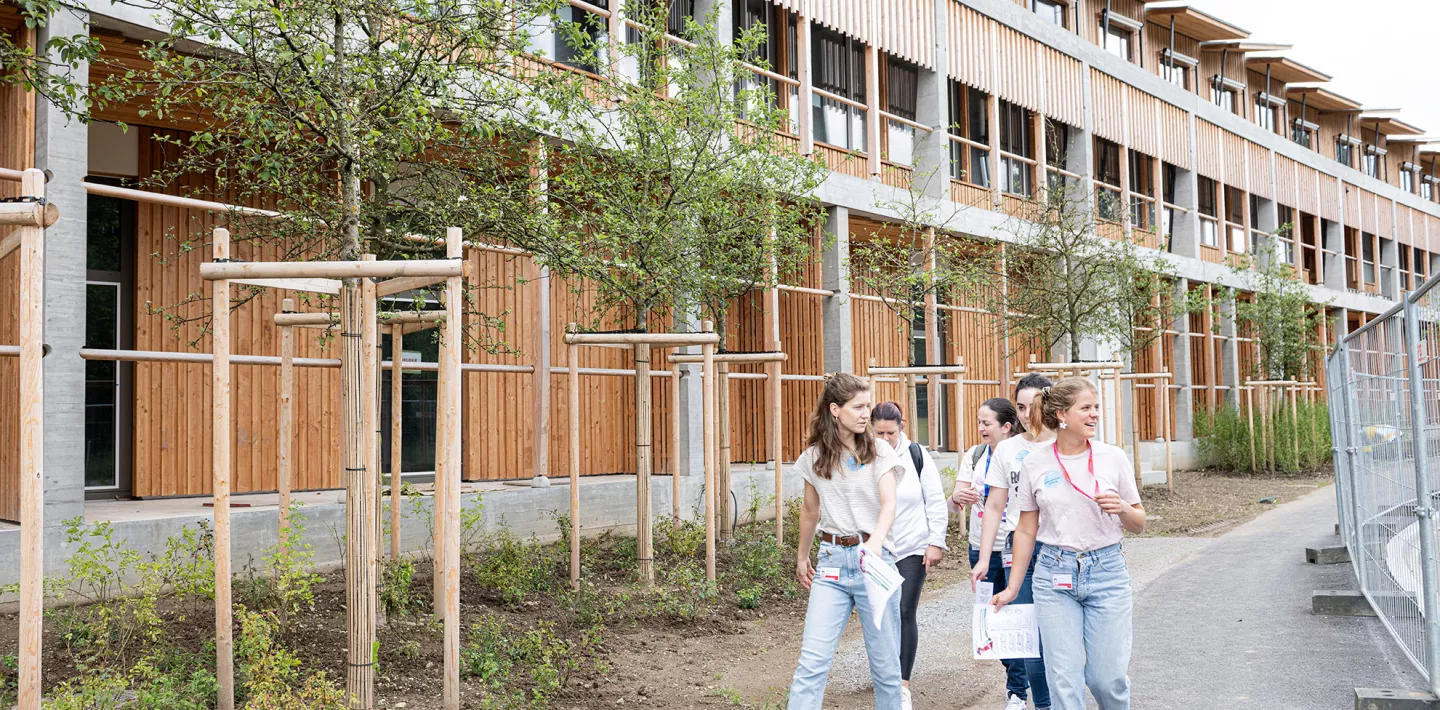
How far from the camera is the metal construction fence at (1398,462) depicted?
5375 mm

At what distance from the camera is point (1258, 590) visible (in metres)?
9.70

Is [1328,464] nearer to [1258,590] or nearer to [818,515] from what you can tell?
[1258,590]

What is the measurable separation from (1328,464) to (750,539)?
62.4ft

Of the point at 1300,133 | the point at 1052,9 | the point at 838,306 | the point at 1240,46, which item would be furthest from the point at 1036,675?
the point at 1300,133

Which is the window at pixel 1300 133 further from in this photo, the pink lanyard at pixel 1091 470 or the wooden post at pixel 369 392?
the wooden post at pixel 369 392

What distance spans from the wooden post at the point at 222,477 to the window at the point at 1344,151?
38.7 meters

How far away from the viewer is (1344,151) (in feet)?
122

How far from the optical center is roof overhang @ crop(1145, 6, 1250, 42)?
1057 inches

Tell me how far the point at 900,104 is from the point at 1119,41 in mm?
9567

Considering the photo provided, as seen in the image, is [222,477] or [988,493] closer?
[222,477]

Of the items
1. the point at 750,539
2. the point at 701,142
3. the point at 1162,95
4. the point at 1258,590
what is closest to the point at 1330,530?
the point at 1258,590

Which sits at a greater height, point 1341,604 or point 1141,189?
point 1141,189

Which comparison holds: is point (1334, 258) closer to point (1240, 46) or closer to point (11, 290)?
point (1240, 46)

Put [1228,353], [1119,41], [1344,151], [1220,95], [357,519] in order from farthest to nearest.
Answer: [1344,151] → [1220,95] → [1228,353] → [1119,41] → [357,519]
